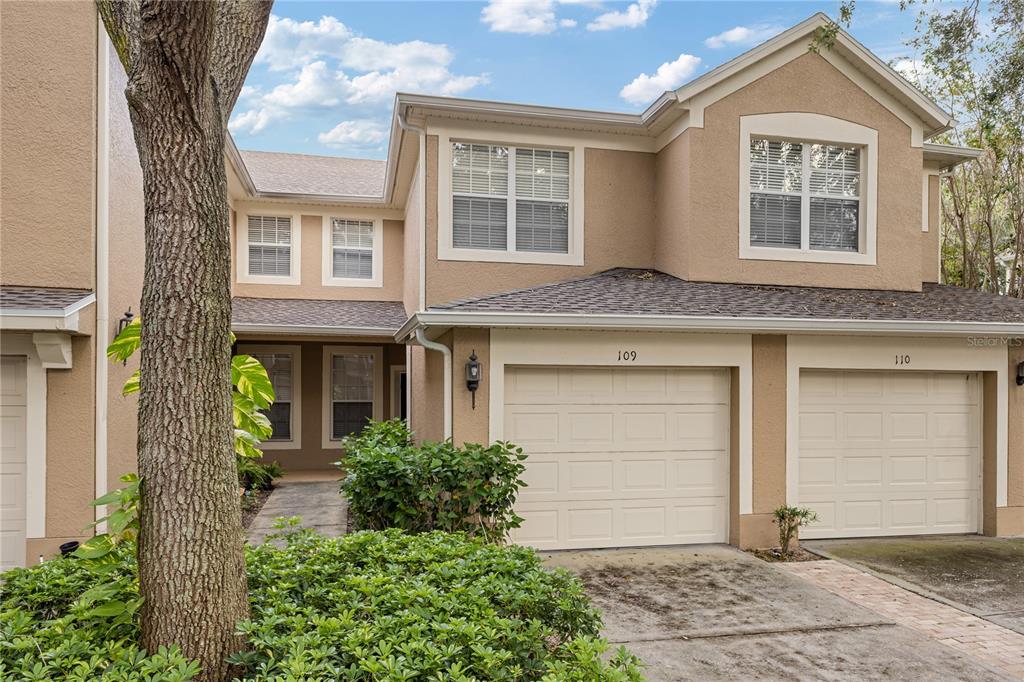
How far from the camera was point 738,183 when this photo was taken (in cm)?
903

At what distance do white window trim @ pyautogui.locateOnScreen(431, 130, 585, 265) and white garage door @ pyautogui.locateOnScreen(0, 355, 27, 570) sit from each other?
4904mm

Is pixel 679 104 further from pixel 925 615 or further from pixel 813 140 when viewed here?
pixel 925 615

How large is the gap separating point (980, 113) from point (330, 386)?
561 inches

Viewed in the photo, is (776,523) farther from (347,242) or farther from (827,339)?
(347,242)

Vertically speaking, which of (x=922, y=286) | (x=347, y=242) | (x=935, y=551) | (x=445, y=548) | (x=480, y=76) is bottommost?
(x=935, y=551)

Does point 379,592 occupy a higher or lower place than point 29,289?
lower

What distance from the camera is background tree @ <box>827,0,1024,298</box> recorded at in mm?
8367

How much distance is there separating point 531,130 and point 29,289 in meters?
6.21

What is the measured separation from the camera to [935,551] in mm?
7824

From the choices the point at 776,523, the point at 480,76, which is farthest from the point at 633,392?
the point at 480,76

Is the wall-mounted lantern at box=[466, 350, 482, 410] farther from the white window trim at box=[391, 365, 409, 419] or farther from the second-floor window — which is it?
the white window trim at box=[391, 365, 409, 419]

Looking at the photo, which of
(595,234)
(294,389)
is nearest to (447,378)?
(595,234)

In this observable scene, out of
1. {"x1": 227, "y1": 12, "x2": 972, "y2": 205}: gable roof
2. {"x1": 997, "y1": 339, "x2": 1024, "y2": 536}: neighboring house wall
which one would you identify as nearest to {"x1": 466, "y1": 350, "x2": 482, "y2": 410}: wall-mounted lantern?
{"x1": 227, "y1": 12, "x2": 972, "y2": 205}: gable roof

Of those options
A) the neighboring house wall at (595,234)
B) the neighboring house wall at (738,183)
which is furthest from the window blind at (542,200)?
the neighboring house wall at (738,183)
